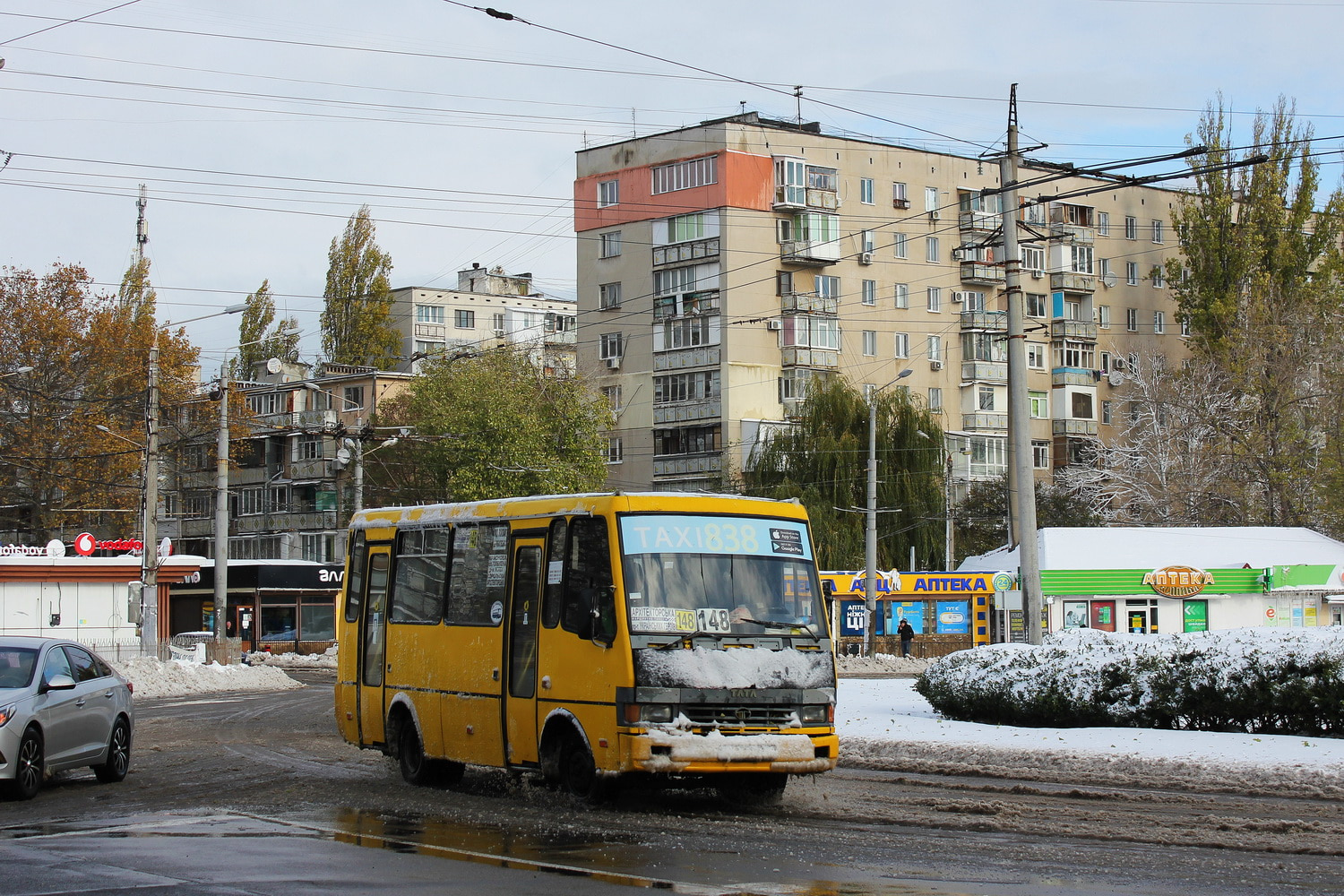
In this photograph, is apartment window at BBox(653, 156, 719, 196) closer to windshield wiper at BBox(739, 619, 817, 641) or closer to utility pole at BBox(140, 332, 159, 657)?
utility pole at BBox(140, 332, 159, 657)

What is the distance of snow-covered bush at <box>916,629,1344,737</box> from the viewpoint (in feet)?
54.0

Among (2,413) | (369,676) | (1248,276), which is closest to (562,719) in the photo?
(369,676)

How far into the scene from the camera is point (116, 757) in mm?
15727

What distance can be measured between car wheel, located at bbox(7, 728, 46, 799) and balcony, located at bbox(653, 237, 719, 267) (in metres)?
56.7

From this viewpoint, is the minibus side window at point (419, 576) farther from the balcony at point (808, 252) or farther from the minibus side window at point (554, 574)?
the balcony at point (808, 252)

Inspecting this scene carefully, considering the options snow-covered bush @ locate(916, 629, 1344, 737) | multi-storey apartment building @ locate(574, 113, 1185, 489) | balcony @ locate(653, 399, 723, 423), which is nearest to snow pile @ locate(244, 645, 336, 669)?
multi-storey apartment building @ locate(574, 113, 1185, 489)

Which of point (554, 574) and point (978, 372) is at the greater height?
point (978, 372)

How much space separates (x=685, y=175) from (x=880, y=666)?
34.4 meters

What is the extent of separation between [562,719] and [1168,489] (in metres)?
53.0

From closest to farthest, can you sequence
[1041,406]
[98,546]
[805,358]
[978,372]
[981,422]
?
[98,546]
[805,358]
[981,422]
[978,372]
[1041,406]

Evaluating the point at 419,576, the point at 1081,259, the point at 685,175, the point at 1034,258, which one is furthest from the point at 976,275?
the point at 419,576

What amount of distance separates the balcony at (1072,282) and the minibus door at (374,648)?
67.6 m

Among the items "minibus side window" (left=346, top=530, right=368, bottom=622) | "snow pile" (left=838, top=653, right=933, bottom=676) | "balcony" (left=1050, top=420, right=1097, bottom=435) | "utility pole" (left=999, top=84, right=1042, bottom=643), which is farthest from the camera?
"balcony" (left=1050, top=420, right=1097, bottom=435)

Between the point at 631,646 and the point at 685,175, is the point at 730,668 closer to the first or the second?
the point at 631,646
